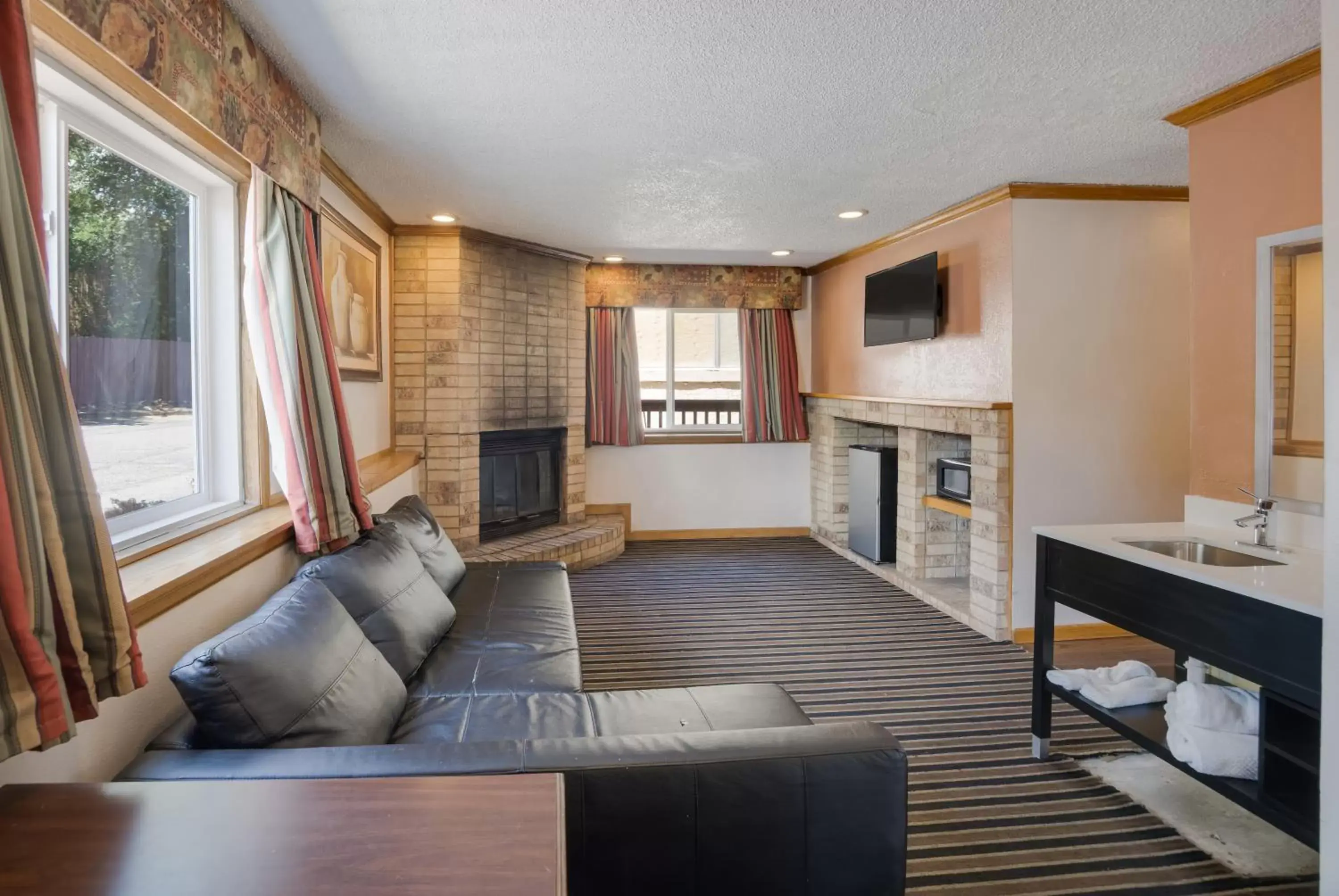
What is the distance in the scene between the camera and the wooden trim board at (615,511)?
21.5ft

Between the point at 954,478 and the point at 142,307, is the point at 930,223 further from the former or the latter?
the point at 142,307

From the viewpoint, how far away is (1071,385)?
3.96m

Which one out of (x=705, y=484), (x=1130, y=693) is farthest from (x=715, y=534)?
(x=1130, y=693)

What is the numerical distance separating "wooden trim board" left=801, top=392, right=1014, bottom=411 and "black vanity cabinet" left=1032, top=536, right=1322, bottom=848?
58.1 inches

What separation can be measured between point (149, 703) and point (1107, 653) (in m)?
3.88

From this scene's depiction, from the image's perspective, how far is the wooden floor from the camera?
3.65 metres

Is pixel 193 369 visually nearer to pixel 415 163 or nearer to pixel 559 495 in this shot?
pixel 415 163

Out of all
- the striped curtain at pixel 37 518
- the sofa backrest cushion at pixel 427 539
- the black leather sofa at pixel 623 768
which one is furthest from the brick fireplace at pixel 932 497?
the striped curtain at pixel 37 518

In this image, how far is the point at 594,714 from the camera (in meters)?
2.02

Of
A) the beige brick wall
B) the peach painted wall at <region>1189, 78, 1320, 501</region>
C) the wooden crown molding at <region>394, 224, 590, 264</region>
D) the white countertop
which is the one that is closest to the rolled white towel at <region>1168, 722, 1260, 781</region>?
the white countertop

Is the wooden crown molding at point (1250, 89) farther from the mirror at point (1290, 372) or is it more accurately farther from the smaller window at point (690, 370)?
the smaller window at point (690, 370)

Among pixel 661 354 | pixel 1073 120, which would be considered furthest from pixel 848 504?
pixel 1073 120

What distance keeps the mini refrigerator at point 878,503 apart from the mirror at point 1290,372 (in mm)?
2895

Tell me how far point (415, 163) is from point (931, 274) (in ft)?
9.31
